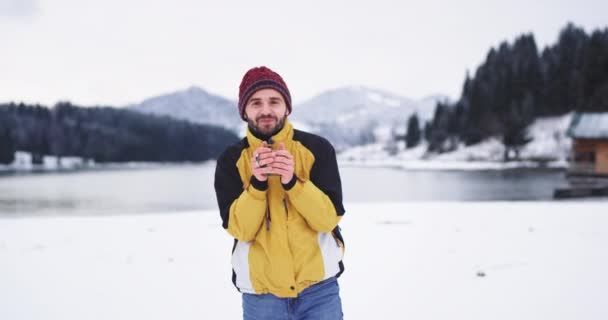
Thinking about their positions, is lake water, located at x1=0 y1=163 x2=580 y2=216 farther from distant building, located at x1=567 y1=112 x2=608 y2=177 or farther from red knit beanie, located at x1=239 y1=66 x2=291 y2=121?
red knit beanie, located at x1=239 y1=66 x2=291 y2=121

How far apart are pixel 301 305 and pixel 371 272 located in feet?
13.4

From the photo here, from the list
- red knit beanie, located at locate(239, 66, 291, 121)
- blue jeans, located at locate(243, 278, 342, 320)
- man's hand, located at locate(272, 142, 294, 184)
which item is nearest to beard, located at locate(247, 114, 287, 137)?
red knit beanie, located at locate(239, 66, 291, 121)

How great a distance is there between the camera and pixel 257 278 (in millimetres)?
2213

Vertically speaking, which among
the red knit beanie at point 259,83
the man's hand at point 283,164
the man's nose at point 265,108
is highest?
the red knit beanie at point 259,83

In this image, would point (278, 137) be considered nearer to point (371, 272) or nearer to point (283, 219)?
point (283, 219)

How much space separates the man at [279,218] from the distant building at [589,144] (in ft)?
134

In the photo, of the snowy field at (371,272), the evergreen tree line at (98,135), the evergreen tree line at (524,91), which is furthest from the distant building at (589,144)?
the evergreen tree line at (98,135)

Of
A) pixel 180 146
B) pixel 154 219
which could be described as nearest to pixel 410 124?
pixel 180 146

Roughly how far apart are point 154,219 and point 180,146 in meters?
148

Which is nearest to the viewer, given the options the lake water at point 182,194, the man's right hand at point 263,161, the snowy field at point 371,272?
the man's right hand at point 263,161

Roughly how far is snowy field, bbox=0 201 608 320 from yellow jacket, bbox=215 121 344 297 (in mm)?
2562

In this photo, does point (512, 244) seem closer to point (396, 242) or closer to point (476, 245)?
point (476, 245)

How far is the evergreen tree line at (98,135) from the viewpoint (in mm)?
124688

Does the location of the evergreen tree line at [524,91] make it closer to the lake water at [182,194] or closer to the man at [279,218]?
the lake water at [182,194]
